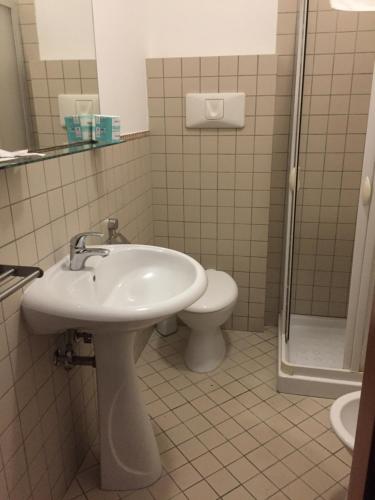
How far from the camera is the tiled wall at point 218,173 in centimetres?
221

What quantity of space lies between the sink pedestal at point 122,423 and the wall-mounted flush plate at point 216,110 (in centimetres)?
137

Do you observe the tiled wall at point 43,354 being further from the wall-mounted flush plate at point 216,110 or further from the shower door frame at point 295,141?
the shower door frame at point 295,141

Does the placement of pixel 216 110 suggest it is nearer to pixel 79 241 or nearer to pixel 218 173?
pixel 218 173

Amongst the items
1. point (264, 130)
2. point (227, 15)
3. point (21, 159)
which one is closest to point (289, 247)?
point (264, 130)

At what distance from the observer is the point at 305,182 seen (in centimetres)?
239

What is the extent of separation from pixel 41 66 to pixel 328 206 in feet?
5.71

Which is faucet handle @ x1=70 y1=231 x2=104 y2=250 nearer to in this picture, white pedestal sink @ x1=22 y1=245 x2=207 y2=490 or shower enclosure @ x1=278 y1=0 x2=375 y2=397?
white pedestal sink @ x1=22 y1=245 x2=207 y2=490

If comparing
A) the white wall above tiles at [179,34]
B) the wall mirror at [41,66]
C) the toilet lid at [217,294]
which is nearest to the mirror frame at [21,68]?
the wall mirror at [41,66]

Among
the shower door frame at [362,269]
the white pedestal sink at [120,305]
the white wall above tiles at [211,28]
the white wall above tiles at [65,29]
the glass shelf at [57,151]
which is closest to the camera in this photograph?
the glass shelf at [57,151]

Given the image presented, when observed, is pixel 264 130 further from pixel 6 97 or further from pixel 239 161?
pixel 6 97

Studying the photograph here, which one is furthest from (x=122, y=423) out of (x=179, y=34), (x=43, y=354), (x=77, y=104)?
(x=179, y=34)

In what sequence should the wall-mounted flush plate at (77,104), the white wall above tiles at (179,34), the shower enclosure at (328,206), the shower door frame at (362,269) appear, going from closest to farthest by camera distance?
the wall-mounted flush plate at (77,104) → the shower door frame at (362,269) → the shower enclosure at (328,206) → the white wall above tiles at (179,34)

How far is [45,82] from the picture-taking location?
1355 millimetres

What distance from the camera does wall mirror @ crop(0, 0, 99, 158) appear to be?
1.19 m
